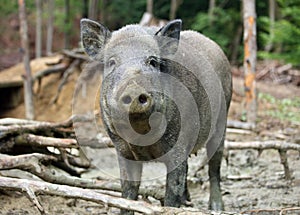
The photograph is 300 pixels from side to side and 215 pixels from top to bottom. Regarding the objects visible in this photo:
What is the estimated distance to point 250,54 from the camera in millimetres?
8805

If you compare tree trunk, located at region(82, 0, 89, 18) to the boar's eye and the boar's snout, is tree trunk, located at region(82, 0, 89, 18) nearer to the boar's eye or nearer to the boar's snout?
the boar's eye

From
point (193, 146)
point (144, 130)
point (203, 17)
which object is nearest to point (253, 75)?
point (193, 146)

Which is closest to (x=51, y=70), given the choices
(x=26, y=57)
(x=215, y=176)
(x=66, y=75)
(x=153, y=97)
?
(x=66, y=75)

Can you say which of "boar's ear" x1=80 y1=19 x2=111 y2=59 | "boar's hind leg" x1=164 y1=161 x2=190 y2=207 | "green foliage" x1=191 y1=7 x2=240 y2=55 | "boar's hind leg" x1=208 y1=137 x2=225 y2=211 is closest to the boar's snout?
"boar's hind leg" x1=164 y1=161 x2=190 y2=207

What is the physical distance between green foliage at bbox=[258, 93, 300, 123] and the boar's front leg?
6194 mm

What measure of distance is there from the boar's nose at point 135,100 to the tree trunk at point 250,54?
602 cm

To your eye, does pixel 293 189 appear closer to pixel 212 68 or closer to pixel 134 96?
pixel 212 68

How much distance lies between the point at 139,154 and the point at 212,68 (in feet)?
4.18

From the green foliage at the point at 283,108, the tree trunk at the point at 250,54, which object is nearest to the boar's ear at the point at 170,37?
the tree trunk at the point at 250,54

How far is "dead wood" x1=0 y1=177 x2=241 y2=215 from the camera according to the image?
134 inches

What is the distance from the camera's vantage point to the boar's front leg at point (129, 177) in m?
4.02

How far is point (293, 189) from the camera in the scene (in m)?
5.46

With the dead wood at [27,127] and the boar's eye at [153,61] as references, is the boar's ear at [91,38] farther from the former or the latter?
the dead wood at [27,127]

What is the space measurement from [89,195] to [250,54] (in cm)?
599
